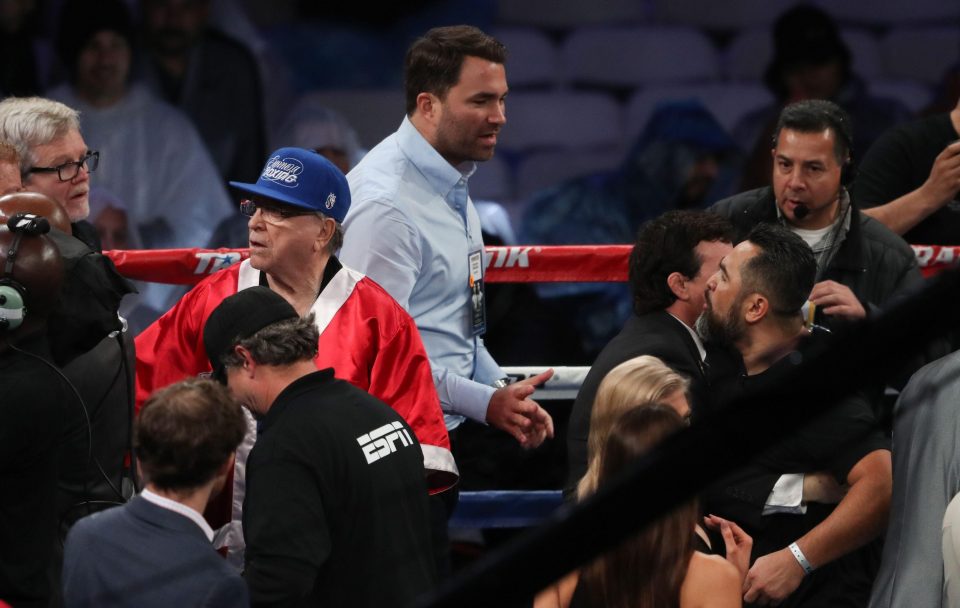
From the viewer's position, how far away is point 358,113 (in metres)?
5.40

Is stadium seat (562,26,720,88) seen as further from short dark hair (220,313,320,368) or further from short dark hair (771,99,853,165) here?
short dark hair (220,313,320,368)

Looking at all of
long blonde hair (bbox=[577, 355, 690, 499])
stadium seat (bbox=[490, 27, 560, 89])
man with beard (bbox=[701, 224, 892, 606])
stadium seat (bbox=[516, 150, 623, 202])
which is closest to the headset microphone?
long blonde hair (bbox=[577, 355, 690, 499])

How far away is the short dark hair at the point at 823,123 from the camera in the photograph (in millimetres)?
3206

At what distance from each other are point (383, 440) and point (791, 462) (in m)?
0.88

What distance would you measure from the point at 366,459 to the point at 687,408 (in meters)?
0.57

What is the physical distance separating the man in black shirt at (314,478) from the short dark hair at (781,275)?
32.8 inches

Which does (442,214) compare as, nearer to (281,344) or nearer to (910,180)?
(281,344)

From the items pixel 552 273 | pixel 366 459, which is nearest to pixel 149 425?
pixel 366 459

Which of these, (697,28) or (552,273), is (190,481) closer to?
(552,273)

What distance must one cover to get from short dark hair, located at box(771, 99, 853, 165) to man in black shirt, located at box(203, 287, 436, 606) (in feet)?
4.62

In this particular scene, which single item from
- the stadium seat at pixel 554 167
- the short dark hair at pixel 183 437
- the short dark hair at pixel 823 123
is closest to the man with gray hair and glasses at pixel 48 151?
the short dark hair at pixel 183 437

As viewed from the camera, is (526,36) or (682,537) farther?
(526,36)

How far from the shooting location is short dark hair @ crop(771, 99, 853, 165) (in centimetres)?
321

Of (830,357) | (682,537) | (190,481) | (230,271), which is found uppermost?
(830,357)
